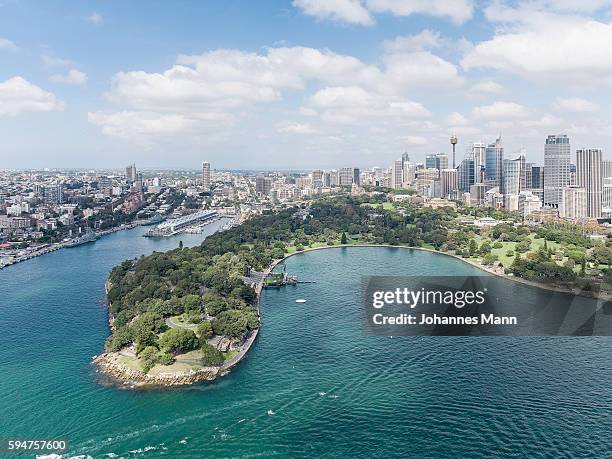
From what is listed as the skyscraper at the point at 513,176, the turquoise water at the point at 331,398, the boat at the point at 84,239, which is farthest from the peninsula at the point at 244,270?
the boat at the point at 84,239

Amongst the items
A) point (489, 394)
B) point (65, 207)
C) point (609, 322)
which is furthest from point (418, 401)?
point (65, 207)

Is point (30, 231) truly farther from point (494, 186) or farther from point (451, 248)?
point (494, 186)

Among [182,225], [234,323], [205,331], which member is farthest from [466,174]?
[205,331]

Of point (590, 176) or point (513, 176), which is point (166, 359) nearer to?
point (590, 176)

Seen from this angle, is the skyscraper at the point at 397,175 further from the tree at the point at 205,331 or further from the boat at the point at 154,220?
the tree at the point at 205,331

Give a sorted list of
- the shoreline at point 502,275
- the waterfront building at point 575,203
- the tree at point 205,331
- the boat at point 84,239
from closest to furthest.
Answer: the tree at point 205,331 → the shoreline at point 502,275 → the boat at point 84,239 → the waterfront building at point 575,203

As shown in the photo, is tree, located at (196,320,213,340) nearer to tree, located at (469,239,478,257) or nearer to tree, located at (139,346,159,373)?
tree, located at (139,346,159,373)

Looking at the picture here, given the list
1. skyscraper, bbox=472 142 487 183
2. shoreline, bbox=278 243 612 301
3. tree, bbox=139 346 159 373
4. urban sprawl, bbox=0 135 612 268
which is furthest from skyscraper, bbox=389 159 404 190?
tree, bbox=139 346 159 373
